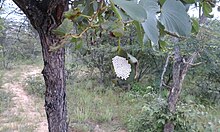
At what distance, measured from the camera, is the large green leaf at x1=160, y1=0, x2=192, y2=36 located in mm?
240

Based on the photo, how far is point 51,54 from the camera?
2.00 ft

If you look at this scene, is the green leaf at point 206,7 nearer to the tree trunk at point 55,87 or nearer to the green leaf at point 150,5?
the green leaf at point 150,5

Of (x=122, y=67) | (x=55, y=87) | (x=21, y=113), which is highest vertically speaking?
(x=122, y=67)

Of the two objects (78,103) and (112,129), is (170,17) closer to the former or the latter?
(112,129)

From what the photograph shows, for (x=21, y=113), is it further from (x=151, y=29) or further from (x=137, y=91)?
→ (x=151, y=29)

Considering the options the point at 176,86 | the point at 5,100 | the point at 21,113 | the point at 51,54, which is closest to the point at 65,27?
the point at 51,54

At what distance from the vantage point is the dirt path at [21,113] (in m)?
3.05

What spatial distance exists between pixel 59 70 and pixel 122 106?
3.09m

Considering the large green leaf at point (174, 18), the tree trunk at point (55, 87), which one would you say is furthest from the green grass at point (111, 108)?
the large green leaf at point (174, 18)

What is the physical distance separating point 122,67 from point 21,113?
139 inches

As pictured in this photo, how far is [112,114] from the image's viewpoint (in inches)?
134

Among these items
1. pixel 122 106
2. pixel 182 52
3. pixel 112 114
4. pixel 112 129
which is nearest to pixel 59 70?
pixel 182 52

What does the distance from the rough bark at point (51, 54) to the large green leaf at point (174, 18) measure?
26cm

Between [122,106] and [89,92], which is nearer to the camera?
[122,106]
